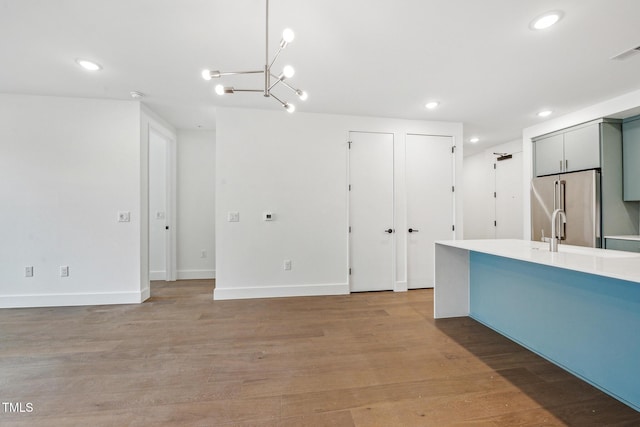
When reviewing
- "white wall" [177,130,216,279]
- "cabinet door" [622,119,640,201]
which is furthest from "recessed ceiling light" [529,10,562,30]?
"white wall" [177,130,216,279]

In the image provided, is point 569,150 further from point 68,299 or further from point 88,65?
point 68,299

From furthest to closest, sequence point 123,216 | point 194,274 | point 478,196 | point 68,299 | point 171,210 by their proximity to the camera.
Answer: point 478,196, point 194,274, point 171,210, point 123,216, point 68,299

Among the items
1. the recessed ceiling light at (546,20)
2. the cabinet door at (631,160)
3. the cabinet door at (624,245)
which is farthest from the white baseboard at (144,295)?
the cabinet door at (631,160)

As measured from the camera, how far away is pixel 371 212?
392 centimetres

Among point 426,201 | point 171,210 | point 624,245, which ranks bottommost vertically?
point 624,245

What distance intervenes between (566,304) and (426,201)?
2.32 meters

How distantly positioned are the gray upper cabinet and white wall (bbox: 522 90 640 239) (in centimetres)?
9

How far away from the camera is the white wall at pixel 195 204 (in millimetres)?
4633

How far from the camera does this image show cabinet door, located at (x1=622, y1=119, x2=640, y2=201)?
324cm

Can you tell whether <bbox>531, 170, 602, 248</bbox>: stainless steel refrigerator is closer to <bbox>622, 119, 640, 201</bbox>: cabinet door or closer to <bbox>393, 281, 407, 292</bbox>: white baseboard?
<bbox>622, 119, 640, 201</bbox>: cabinet door

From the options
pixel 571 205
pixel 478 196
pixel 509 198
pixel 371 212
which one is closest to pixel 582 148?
pixel 571 205

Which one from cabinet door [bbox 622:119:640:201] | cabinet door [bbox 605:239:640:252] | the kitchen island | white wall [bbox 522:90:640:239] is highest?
white wall [bbox 522:90:640:239]

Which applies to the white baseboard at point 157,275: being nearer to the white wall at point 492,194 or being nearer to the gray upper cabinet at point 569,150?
the gray upper cabinet at point 569,150

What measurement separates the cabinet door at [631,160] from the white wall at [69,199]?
6397mm
